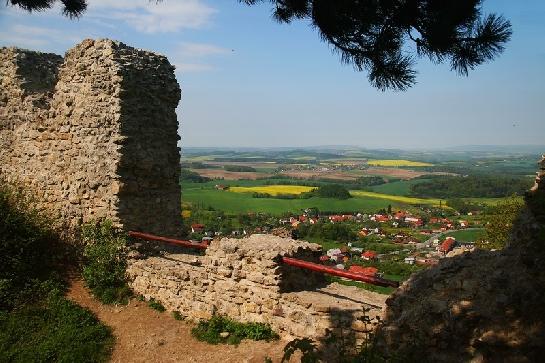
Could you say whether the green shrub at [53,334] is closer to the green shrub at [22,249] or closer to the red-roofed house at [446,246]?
the green shrub at [22,249]

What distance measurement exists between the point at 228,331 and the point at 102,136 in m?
4.34

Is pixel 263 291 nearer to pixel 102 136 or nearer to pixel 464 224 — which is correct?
pixel 102 136

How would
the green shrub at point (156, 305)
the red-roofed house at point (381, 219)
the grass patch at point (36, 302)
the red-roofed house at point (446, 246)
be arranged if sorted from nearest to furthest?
1. the grass patch at point (36, 302)
2. the green shrub at point (156, 305)
3. the red-roofed house at point (446, 246)
4. the red-roofed house at point (381, 219)

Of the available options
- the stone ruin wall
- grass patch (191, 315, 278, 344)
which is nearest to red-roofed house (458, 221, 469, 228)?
the stone ruin wall

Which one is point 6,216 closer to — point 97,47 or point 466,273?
point 97,47

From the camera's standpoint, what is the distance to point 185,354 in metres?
6.42

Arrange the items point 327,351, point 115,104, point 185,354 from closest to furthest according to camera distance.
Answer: point 327,351
point 185,354
point 115,104

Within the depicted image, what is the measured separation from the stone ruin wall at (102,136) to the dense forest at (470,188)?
56737 millimetres

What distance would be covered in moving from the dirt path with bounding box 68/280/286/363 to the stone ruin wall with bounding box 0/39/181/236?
4.98 feet

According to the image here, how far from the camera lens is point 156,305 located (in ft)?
25.3

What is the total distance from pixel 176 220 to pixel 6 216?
3102 mm

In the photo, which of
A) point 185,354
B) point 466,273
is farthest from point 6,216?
point 466,273

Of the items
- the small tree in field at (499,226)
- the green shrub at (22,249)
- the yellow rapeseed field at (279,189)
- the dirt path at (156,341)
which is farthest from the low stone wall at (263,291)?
the yellow rapeseed field at (279,189)

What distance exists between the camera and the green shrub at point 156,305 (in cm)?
Answer: 766
